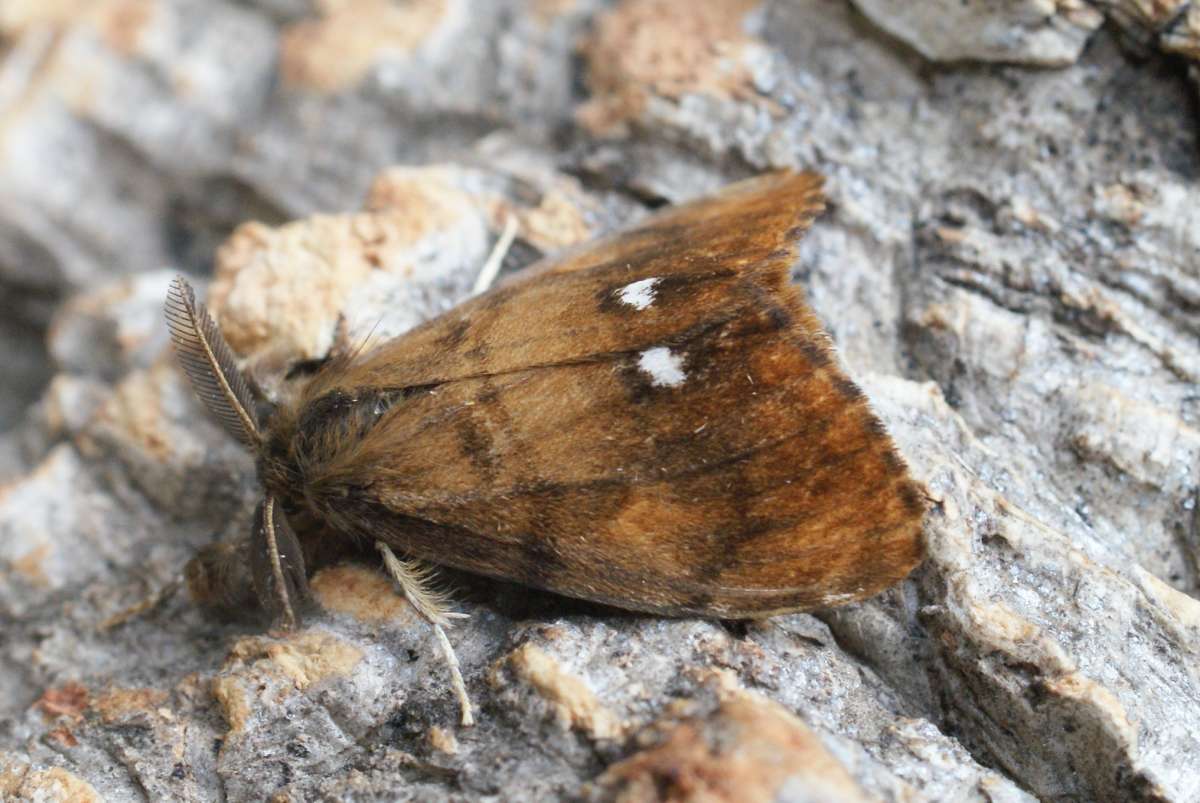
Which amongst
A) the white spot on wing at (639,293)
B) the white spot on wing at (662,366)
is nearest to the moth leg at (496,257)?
the white spot on wing at (639,293)

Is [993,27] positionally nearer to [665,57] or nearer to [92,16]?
[665,57]

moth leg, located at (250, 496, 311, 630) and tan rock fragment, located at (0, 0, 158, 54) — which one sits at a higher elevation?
tan rock fragment, located at (0, 0, 158, 54)

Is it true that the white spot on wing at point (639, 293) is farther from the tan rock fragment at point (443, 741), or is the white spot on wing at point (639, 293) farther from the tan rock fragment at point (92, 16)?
the tan rock fragment at point (92, 16)

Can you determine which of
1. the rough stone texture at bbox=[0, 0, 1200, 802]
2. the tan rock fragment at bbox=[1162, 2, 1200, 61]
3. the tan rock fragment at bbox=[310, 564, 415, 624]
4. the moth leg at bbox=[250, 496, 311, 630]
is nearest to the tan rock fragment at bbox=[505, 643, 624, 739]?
the rough stone texture at bbox=[0, 0, 1200, 802]

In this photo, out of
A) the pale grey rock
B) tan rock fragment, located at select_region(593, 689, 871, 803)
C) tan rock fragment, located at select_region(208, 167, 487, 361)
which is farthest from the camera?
tan rock fragment, located at select_region(208, 167, 487, 361)

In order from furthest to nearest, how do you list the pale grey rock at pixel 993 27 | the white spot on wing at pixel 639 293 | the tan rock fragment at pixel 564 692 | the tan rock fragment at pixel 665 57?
the tan rock fragment at pixel 665 57
the pale grey rock at pixel 993 27
the white spot on wing at pixel 639 293
the tan rock fragment at pixel 564 692

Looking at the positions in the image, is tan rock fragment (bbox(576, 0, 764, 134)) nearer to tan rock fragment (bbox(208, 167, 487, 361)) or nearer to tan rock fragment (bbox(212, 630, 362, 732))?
tan rock fragment (bbox(208, 167, 487, 361))

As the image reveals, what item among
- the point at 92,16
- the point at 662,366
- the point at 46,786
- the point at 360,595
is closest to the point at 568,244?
the point at 662,366
